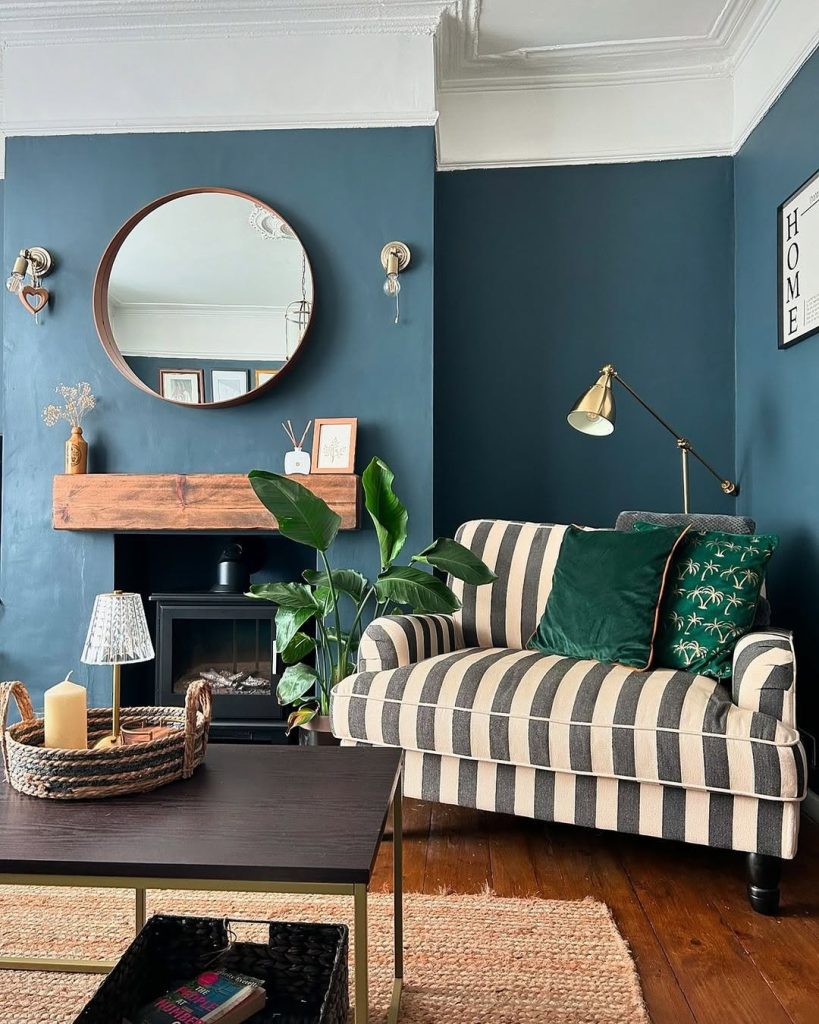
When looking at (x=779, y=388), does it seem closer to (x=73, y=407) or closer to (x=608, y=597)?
(x=608, y=597)

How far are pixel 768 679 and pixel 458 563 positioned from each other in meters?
0.99

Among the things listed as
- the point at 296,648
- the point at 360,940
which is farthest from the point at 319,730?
the point at 360,940

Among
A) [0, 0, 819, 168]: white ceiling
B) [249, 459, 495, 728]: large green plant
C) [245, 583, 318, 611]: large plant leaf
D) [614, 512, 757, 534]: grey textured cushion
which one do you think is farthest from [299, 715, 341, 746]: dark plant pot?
[0, 0, 819, 168]: white ceiling

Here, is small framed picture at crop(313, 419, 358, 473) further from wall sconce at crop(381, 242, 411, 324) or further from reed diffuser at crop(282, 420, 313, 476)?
wall sconce at crop(381, 242, 411, 324)

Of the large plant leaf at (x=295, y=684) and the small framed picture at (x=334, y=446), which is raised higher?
the small framed picture at (x=334, y=446)

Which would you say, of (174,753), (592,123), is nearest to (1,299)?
(592,123)

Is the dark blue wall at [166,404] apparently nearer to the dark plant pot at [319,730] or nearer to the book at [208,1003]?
the dark plant pot at [319,730]

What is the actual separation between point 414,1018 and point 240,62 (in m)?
3.20

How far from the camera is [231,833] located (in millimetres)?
1122

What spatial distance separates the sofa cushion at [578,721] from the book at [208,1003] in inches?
40.2

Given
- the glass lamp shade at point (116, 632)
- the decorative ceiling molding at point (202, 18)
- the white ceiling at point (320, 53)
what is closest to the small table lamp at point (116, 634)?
the glass lamp shade at point (116, 632)

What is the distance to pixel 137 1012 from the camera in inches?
45.8

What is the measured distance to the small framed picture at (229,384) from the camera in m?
3.23

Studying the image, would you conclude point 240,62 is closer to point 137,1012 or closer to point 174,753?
point 174,753
